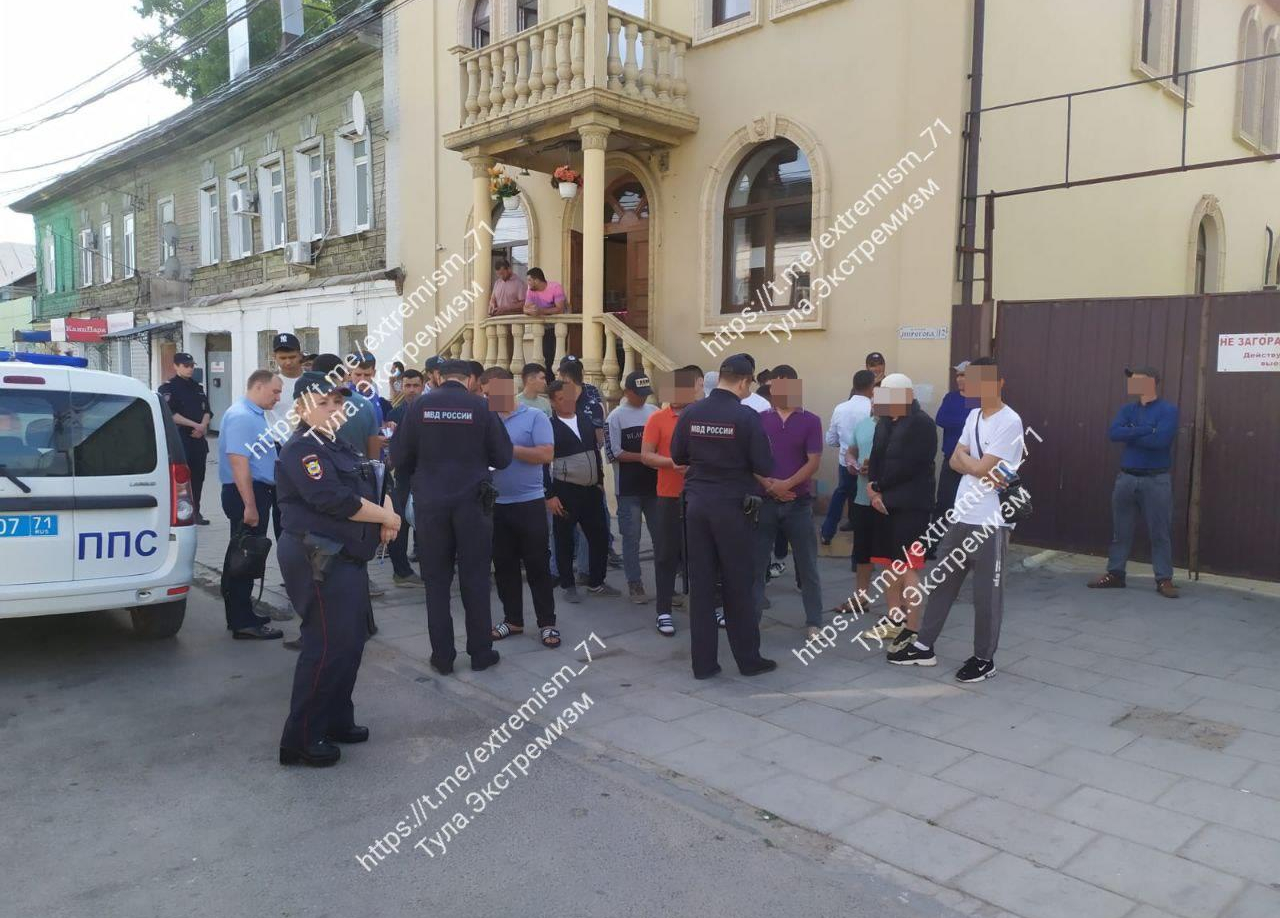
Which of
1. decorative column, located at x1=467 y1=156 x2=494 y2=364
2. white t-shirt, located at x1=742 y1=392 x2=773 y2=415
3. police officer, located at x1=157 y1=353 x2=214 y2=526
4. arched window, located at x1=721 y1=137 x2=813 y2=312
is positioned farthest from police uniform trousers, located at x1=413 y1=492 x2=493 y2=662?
decorative column, located at x1=467 y1=156 x2=494 y2=364

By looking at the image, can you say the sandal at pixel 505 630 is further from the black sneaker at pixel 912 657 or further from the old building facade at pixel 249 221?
the old building facade at pixel 249 221

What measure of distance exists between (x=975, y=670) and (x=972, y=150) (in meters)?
5.72

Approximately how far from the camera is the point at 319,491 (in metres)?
4.07

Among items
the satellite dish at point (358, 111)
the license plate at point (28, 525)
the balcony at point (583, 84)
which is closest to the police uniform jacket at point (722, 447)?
the license plate at point (28, 525)

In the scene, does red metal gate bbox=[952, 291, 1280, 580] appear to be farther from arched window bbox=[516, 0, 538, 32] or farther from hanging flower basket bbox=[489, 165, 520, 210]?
arched window bbox=[516, 0, 538, 32]

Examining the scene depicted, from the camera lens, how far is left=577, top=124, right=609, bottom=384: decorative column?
35.5 feet

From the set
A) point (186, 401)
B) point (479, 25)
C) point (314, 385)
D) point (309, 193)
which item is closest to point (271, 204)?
point (309, 193)

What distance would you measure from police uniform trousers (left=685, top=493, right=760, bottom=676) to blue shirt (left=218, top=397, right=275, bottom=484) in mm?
2755

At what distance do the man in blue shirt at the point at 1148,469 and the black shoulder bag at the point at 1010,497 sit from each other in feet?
7.94

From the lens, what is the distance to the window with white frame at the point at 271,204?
19.2m

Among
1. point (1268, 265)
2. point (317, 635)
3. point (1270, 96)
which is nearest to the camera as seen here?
point (317, 635)

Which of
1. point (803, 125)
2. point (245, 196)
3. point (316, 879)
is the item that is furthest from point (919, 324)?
point (245, 196)

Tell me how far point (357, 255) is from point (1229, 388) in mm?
13876

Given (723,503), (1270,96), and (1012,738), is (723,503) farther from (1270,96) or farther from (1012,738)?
(1270,96)
